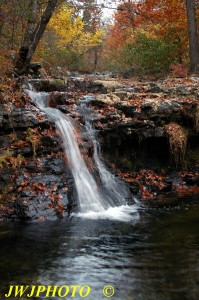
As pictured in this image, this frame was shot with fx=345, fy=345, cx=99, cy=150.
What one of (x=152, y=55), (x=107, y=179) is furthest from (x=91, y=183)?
(x=152, y=55)

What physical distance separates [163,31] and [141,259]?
1489cm

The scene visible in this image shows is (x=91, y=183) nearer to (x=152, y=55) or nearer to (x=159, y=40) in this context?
(x=152, y=55)

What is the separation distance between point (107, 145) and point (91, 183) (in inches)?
70.2

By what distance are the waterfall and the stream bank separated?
0.74 feet

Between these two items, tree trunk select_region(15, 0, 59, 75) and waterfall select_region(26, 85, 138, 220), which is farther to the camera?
tree trunk select_region(15, 0, 59, 75)

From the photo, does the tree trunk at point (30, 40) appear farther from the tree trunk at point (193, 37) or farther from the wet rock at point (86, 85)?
the tree trunk at point (193, 37)

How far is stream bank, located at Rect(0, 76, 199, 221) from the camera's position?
25.3 ft

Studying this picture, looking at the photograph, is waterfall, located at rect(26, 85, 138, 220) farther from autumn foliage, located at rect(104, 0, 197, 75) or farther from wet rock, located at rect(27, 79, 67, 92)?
autumn foliage, located at rect(104, 0, 197, 75)

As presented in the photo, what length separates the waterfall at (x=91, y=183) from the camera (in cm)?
780

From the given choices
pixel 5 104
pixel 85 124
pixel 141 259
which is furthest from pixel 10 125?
pixel 141 259

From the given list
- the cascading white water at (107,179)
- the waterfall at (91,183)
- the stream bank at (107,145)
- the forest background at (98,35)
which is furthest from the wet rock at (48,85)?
the cascading white water at (107,179)

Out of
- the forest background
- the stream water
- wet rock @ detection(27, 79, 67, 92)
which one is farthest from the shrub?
the stream water

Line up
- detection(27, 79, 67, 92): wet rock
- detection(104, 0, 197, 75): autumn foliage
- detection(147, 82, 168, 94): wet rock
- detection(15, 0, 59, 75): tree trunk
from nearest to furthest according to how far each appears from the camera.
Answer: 1. detection(27, 79, 67, 92): wet rock
2. detection(147, 82, 168, 94): wet rock
3. detection(15, 0, 59, 75): tree trunk
4. detection(104, 0, 197, 75): autumn foliage

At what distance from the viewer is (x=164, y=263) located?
4707mm
